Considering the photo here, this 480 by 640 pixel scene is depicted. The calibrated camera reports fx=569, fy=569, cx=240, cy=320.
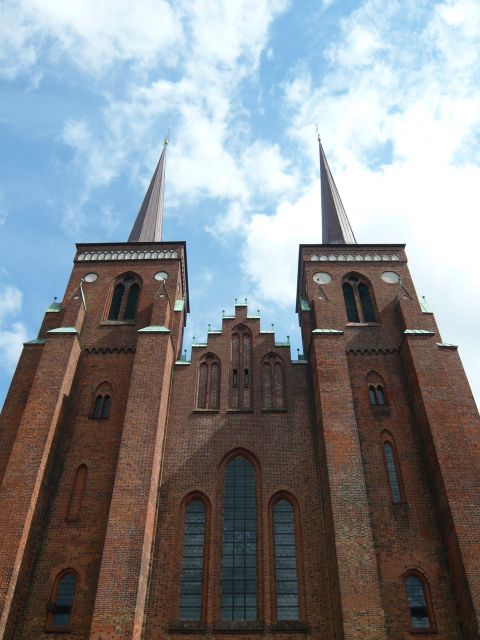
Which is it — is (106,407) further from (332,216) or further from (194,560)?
(332,216)

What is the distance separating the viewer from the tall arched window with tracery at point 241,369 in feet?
69.7

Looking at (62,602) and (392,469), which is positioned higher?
(392,469)

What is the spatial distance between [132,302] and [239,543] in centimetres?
1170

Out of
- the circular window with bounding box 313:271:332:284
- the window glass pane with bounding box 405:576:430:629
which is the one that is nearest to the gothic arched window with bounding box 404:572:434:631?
the window glass pane with bounding box 405:576:430:629

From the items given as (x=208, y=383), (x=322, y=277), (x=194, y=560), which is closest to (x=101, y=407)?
(x=208, y=383)

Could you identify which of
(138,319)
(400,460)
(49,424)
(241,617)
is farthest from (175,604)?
(138,319)

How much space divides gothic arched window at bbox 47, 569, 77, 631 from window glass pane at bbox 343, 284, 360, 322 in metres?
14.2

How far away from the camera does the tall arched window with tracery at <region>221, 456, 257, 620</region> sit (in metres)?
16.5

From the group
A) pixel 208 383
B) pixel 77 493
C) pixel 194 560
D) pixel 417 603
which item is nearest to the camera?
pixel 417 603

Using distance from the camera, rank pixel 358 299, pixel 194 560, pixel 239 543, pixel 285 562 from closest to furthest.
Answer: pixel 285 562, pixel 194 560, pixel 239 543, pixel 358 299

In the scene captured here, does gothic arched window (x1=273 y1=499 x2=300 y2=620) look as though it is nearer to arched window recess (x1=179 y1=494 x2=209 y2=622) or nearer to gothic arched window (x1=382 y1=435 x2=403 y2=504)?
arched window recess (x1=179 y1=494 x2=209 y2=622)

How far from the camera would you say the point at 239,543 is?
58.0 ft

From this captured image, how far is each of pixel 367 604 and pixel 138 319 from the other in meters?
13.7

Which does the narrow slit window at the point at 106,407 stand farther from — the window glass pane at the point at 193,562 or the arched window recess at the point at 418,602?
the arched window recess at the point at 418,602
